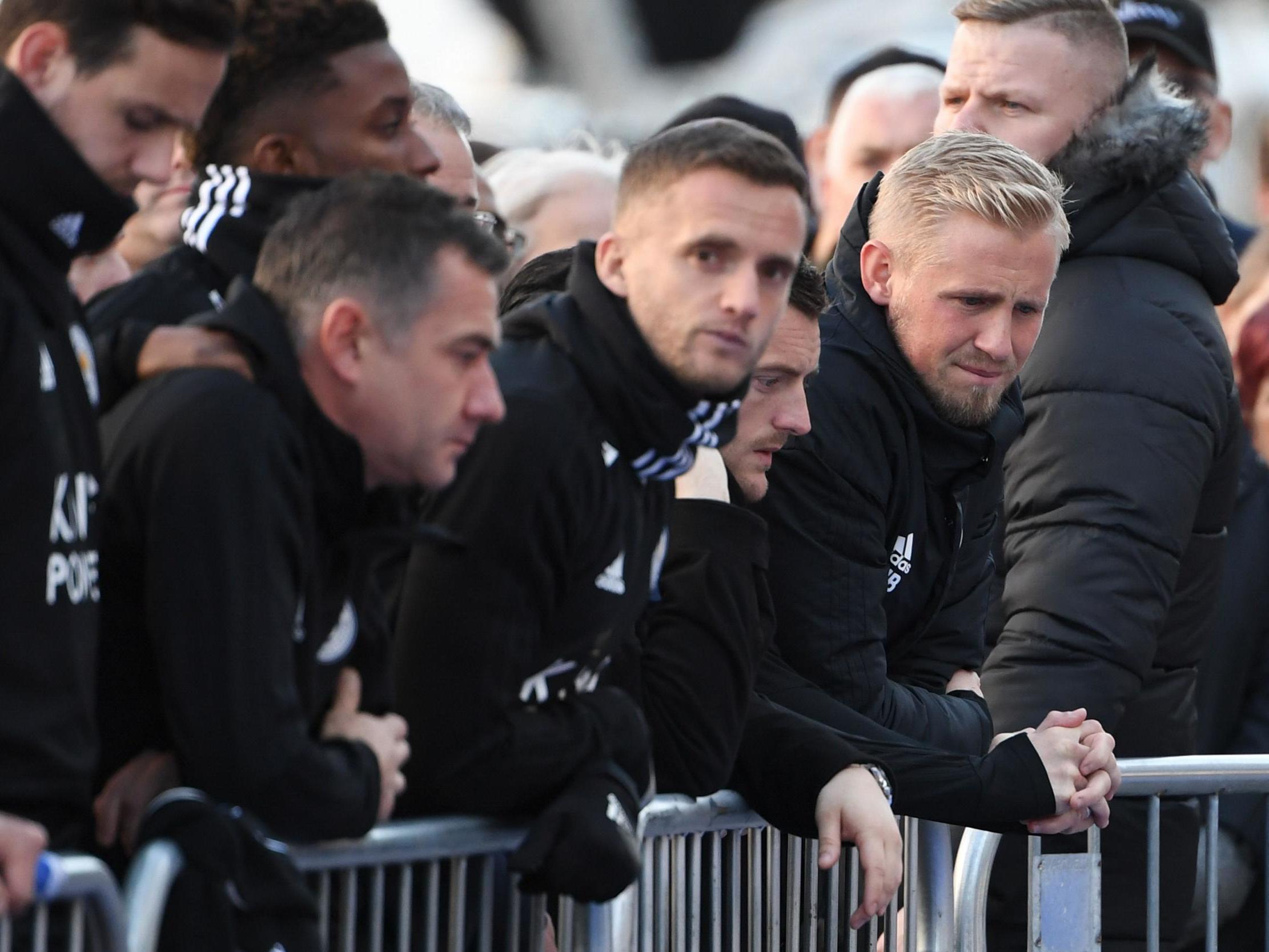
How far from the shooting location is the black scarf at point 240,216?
3.13 meters

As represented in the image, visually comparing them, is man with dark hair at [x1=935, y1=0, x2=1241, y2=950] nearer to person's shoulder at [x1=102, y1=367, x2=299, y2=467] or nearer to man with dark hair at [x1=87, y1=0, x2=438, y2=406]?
man with dark hair at [x1=87, y1=0, x2=438, y2=406]

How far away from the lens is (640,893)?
11.6ft

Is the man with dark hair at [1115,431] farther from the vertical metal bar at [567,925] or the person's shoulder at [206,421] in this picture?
the person's shoulder at [206,421]

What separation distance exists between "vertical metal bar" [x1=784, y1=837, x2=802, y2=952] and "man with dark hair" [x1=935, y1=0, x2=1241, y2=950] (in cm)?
76

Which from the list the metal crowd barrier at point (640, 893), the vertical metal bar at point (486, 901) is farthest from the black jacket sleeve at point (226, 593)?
the vertical metal bar at point (486, 901)

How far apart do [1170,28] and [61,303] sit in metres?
4.41

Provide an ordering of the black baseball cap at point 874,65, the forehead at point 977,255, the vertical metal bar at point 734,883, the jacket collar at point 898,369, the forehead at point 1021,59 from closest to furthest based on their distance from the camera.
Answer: the vertical metal bar at point 734,883 < the jacket collar at point 898,369 < the forehead at point 977,255 < the forehead at point 1021,59 < the black baseball cap at point 874,65

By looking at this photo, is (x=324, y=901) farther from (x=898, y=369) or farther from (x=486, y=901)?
(x=898, y=369)

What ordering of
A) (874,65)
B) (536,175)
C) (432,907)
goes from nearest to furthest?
(432,907)
(536,175)
(874,65)

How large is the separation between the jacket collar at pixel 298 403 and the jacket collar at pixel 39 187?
0.21 m

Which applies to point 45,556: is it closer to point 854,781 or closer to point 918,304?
point 854,781

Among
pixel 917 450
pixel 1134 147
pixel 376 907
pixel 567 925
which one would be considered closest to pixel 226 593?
pixel 376 907

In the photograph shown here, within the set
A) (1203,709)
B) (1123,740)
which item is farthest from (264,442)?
(1203,709)

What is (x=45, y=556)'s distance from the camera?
8.38 ft
